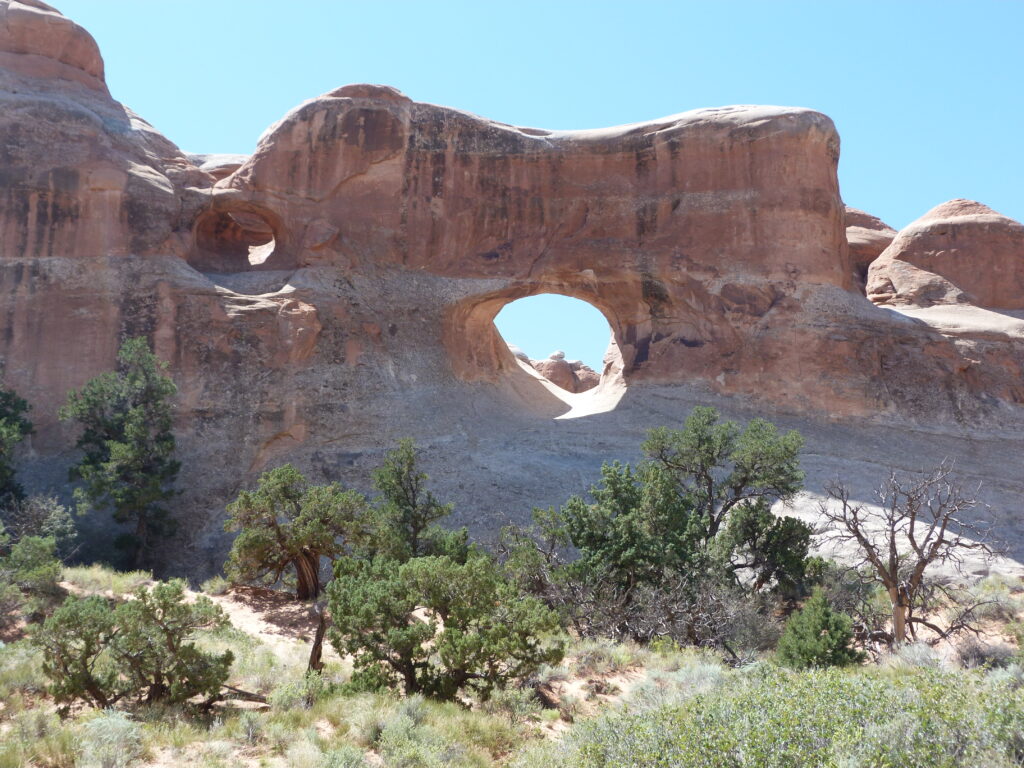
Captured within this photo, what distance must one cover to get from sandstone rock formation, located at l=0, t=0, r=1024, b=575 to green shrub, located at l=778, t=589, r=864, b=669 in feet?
31.0

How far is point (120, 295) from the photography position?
24172 millimetres

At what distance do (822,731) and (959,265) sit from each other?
2529 cm

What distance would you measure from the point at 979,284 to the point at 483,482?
17.9 meters

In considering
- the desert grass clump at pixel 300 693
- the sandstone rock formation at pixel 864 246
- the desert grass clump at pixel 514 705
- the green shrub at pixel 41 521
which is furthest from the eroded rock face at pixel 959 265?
the green shrub at pixel 41 521

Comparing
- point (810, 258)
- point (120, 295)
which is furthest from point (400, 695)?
point (810, 258)

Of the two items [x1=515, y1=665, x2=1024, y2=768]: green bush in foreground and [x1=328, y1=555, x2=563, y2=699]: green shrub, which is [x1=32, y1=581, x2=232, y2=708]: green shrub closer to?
[x1=328, y1=555, x2=563, y2=699]: green shrub

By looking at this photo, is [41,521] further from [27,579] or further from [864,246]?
[864,246]

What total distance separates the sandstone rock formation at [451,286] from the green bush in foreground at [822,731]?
13.5 metres

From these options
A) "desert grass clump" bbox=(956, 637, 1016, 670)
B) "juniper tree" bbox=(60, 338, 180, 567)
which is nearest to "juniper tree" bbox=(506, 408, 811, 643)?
"desert grass clump" bbox=(956, 637, 1016, 670)

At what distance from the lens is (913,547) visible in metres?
14.2

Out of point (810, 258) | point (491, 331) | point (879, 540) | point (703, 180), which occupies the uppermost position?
point (703, 180)

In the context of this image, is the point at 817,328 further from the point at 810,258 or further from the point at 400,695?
the point at 400,695

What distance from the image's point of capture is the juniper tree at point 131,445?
20.5 meters

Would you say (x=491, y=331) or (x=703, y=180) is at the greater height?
(x=703, y=180)
